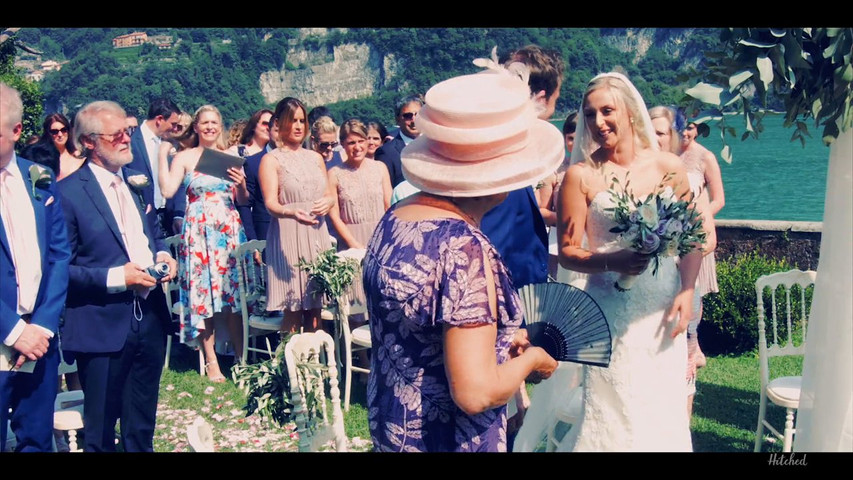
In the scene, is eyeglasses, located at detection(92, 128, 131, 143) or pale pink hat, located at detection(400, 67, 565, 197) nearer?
pale pink hat, located at detection(400, 67, 565, 197)

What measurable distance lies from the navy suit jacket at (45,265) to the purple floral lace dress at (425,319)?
6.85 feet

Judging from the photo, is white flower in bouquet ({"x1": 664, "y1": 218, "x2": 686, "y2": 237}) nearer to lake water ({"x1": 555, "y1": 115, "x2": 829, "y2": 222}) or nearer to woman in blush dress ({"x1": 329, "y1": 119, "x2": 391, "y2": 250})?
woman in blush dress ({"x1": 329, "y1": 119, "x2": 391, "y2": 250})

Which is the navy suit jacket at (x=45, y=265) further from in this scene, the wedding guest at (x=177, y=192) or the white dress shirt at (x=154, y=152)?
the white dress shirt at (x=154, y=152)

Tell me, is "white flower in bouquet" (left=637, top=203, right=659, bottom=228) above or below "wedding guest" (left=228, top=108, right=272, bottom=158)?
below

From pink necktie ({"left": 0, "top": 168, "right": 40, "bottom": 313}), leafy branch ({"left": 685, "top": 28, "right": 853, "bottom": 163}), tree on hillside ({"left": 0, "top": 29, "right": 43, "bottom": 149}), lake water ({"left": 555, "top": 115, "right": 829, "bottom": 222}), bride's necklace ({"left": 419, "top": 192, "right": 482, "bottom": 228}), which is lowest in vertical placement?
lake water ({"left": 555, "top": 115, "right": 829, "bottom": 222})

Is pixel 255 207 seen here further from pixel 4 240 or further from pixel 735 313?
pixel 735 313

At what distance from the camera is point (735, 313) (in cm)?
756

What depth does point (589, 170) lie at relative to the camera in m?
4.28

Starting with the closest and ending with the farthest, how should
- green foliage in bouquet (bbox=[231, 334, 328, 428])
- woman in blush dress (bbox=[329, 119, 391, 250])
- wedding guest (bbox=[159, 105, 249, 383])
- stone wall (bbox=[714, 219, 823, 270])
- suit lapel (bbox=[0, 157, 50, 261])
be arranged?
green foliage in bouquet (bbox=[231, 334, 328, 428]) → suit lapel (bbox=[0, 157, 50, 261]) → woman in blush dress (bbox=[329, 119, 391, 250]) → wedding guest (bbox=[159, 105, 249, 383]) → stone wall (bbox=[714, 219, 823, 270])

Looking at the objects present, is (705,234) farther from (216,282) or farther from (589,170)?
(216,282)

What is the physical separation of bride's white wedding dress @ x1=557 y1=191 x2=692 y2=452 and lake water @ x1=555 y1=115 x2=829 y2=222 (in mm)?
15630

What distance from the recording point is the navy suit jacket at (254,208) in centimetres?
779

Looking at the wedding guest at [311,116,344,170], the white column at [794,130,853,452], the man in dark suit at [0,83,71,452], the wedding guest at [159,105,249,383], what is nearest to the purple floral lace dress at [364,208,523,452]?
the white column at [794,130,853,452]

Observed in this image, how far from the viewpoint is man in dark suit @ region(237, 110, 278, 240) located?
7.79 meters
